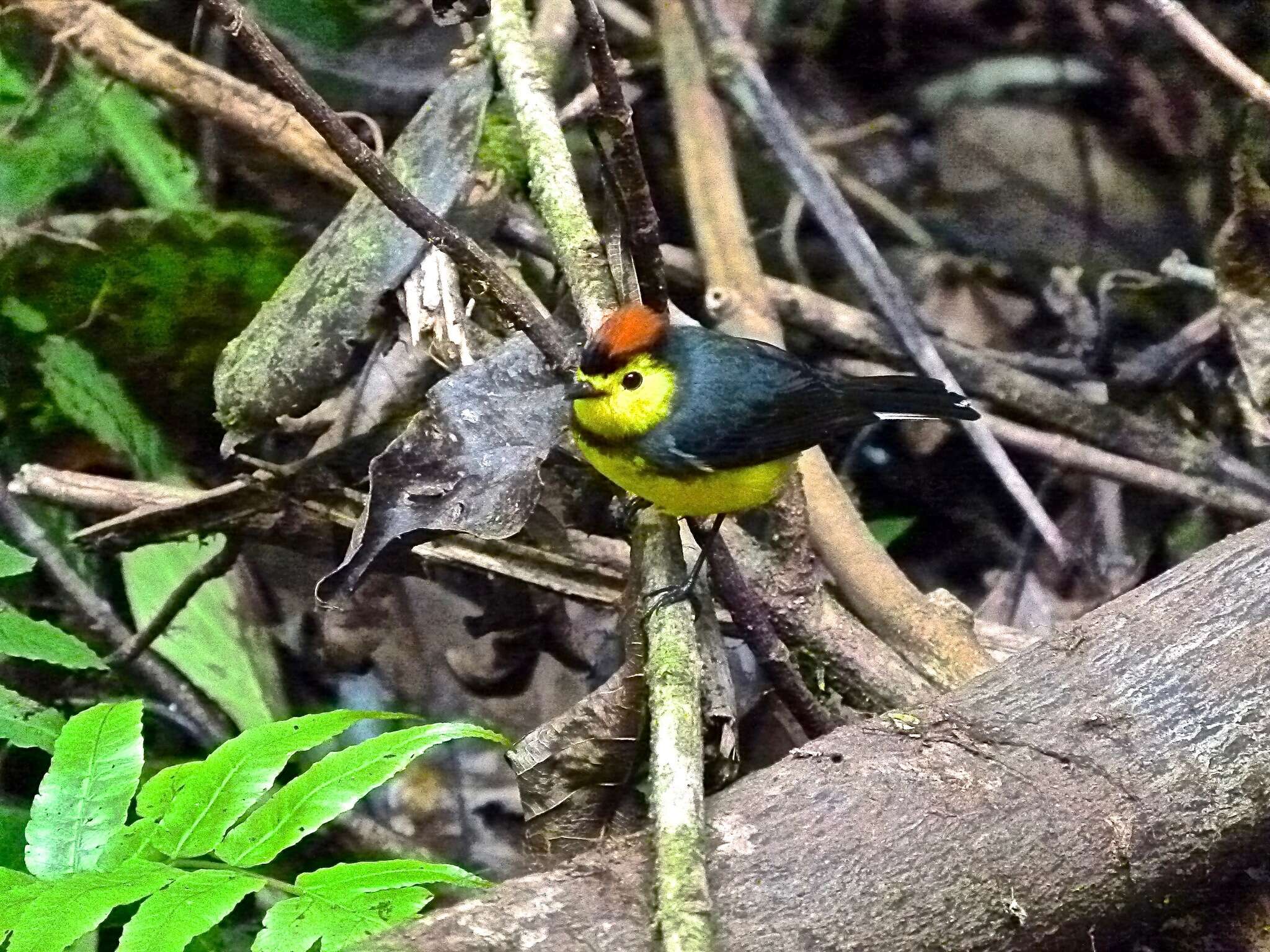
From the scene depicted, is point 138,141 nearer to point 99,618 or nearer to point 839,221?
point 99,618

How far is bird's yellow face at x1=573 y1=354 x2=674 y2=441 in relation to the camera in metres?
2.35

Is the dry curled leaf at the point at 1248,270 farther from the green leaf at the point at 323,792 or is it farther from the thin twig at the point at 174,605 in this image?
the thin twig at the point at 174,605

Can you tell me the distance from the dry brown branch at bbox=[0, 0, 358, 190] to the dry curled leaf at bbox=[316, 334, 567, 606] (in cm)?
118

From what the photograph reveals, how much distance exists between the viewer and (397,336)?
2768 mm

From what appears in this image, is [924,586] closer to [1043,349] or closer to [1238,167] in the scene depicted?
[1043,349]

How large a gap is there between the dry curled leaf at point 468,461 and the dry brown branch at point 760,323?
1.99 feet

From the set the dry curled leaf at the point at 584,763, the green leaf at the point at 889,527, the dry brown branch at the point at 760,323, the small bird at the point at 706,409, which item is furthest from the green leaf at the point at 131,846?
the green leaf at the point at 889,527

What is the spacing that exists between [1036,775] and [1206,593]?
19.5 inches

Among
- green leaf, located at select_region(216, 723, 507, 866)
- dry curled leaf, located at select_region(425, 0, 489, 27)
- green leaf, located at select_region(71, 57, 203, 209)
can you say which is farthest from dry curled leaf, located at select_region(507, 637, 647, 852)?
green leaf, located at select_region(71, 57, 203, 209)

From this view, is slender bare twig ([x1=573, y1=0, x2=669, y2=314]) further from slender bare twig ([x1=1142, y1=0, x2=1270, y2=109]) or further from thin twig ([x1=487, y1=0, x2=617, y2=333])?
slender bare twig ([x1=1142, y1=0, x2=1270, y2=109])

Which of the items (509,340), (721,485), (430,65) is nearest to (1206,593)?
(721,485)

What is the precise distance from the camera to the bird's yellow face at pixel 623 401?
2.35m

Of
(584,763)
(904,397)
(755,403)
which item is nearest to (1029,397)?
(904,397)

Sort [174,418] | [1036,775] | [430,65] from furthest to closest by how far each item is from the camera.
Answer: [430,65], [174,418], [1036,775]
